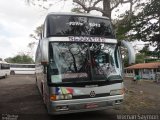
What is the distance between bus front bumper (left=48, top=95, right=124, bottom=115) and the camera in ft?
27.8

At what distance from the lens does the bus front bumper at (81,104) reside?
8.47 meters

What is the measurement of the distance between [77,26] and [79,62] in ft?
4.96

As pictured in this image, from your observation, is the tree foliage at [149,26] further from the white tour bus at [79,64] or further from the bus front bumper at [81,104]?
the bus front bumper at [81,104]

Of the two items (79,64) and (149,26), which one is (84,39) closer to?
(79,64)

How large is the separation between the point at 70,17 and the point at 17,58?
88594 millimetres

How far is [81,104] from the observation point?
8.66 m

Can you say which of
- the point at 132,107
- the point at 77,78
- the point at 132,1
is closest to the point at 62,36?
the point at 77,78

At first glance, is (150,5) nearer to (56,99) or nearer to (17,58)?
(56,99)

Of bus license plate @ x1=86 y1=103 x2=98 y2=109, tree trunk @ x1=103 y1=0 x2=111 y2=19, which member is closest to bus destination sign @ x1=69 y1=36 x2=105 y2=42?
bus license plate @ x1=86 y1=103 x2=98 y2=109

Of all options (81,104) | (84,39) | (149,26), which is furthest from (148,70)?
(81,104)

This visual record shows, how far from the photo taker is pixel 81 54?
9117 millimetres

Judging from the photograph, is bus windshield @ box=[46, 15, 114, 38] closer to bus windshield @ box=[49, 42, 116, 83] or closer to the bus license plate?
bus windshield @ box=[49, 42, 116, 83]

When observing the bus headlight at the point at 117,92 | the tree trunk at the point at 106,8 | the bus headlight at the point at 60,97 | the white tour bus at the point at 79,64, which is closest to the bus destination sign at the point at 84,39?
the white tour bus at the point at 79,64

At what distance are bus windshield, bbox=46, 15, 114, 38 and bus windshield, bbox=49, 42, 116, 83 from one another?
0.48 meters
